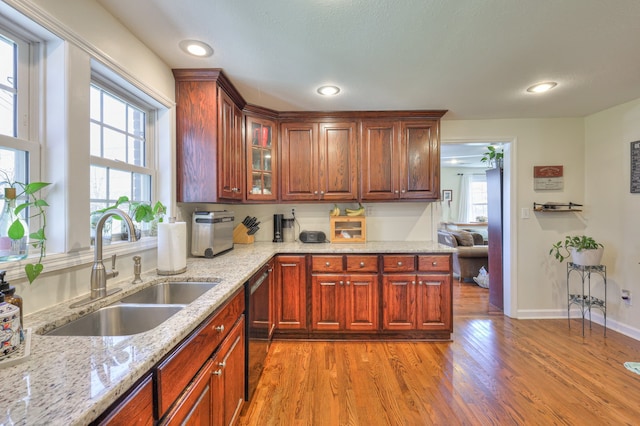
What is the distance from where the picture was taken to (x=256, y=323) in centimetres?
185

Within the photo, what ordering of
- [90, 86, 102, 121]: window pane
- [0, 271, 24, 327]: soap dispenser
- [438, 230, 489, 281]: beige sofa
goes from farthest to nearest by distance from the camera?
Result: [438, 230, 489, 281]: beige sofa → [90, 86, 102, 121]: window pane → [0, 271, 24, 327]: soap dispenser

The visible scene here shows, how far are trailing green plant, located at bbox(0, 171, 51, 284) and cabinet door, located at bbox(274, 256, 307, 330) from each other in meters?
1.65

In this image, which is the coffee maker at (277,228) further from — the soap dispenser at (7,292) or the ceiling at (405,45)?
the soap dispenser at (7,292)

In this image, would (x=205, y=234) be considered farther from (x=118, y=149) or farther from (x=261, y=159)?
(x=261, y=159)

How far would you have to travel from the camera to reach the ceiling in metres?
1.39

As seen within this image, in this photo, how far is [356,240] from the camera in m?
2.97

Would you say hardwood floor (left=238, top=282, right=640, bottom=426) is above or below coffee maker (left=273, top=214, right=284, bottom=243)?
below

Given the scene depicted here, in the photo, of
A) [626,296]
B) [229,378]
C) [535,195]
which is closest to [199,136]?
[229,378]

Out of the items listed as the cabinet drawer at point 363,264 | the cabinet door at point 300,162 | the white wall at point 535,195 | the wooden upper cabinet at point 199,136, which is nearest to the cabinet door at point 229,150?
the wooden upper cabinet at point 199,136

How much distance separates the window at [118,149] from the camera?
4.93ft

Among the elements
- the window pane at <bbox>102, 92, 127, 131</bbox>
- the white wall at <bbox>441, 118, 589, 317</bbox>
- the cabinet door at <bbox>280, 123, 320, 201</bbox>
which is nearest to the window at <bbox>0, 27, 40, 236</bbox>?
the window pane at <bbox>102, 92, 127, 131</bbox>

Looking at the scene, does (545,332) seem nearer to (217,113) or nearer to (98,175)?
(217,113)

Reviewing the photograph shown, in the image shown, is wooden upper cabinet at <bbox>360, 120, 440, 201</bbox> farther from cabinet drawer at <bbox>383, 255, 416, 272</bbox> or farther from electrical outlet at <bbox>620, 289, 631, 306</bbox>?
electrical outlet at <bbox>620, 289, 631, 306</bbox>

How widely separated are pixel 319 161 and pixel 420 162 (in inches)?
41.6
